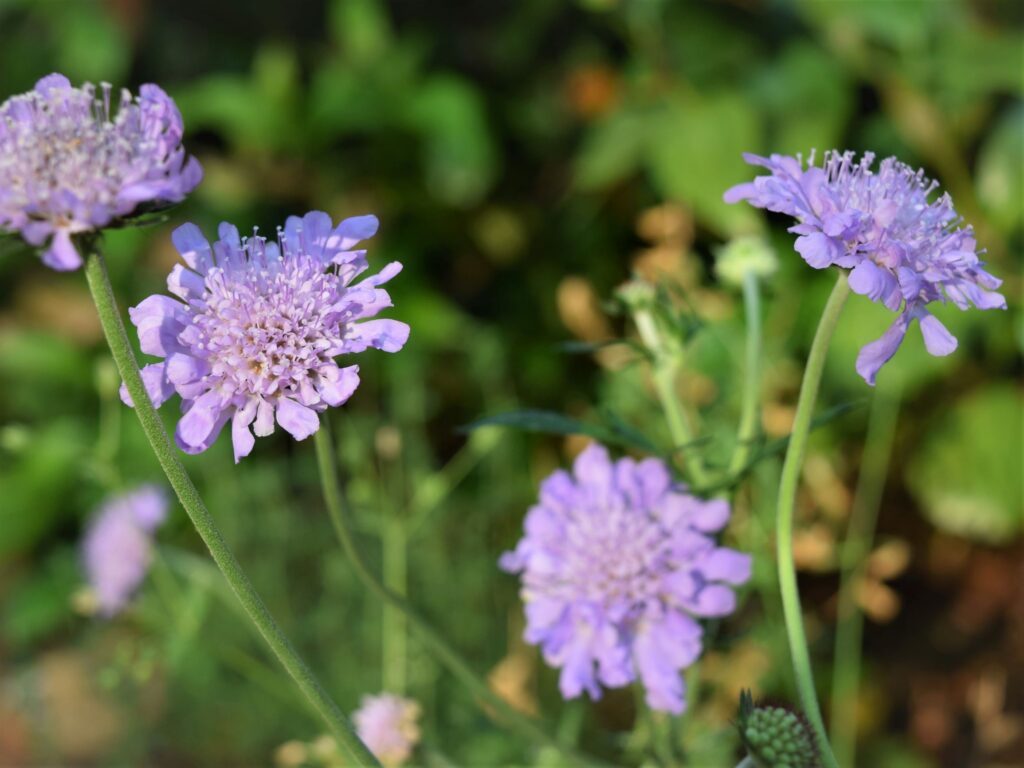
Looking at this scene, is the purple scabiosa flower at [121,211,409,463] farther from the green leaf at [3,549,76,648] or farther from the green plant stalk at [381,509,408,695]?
the green leaf at [3,549,76,648]

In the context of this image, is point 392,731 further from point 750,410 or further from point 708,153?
point 708,153

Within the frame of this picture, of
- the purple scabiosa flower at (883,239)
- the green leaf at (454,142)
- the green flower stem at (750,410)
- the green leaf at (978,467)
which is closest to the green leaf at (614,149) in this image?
the green leaf at (454,142)

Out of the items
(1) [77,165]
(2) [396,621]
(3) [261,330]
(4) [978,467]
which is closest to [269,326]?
(3) [261,330]

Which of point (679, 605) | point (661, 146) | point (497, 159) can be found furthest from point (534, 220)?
point (679, 605)

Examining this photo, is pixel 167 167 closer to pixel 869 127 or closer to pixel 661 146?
pixel 661 146

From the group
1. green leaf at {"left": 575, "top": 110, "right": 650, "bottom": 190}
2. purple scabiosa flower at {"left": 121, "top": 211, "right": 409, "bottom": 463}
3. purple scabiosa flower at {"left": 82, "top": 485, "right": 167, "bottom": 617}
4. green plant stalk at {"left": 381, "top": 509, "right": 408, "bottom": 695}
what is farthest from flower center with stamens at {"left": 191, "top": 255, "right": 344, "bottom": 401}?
green leaf at {"left": 575, "top": 110, "right": 650, "bottom": 190}

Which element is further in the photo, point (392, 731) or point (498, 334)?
point (498, 334)
